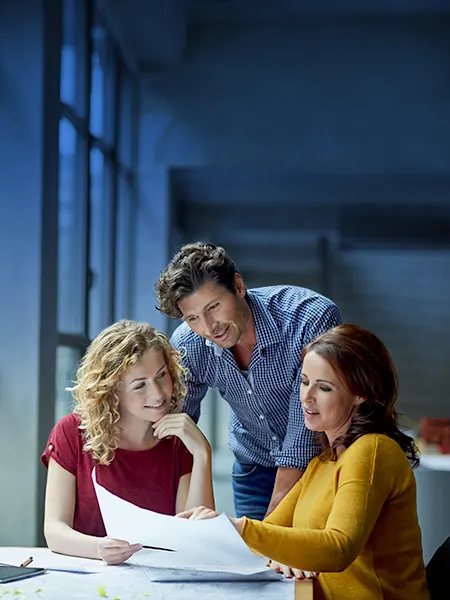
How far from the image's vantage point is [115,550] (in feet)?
6.49

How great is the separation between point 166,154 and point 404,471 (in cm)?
523

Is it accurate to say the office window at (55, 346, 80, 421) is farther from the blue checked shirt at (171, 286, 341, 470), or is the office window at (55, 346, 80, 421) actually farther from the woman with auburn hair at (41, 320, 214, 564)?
the woman with auburn hair at (41, 320, 214, 564)

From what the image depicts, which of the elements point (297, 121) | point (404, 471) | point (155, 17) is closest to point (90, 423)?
point (404, 471)

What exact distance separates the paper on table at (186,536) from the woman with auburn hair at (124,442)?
0.38m

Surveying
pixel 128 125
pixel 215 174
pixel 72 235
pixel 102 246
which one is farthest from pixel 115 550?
pixel 128 125

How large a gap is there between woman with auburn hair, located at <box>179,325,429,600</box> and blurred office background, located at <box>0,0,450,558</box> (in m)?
1.83

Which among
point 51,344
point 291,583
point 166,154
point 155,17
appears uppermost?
point 155,17

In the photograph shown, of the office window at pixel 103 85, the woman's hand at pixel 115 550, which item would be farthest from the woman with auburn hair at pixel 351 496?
the office window at pixel 103 85

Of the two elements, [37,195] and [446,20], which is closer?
[37,195]

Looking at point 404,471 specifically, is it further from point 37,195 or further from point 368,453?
point 37,195

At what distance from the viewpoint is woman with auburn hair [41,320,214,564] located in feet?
7.64

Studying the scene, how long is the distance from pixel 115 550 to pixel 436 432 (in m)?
3.90

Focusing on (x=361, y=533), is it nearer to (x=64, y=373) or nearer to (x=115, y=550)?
(x=115, y=550)

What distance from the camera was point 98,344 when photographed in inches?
94.7
